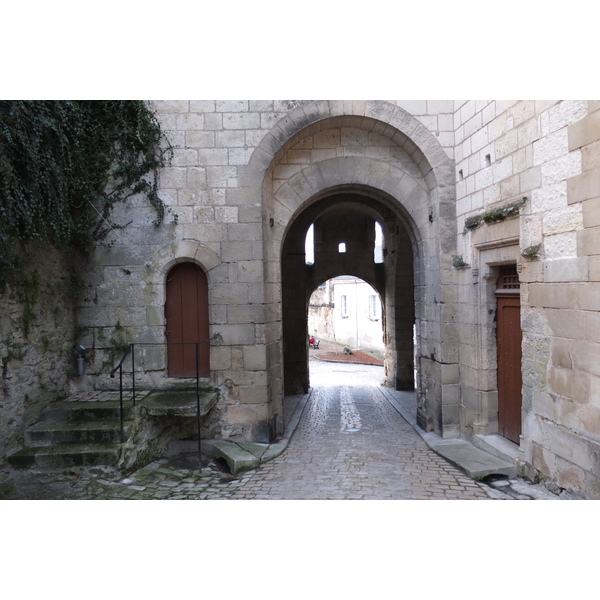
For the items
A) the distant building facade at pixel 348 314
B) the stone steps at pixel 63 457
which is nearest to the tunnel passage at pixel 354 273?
the stone steps at pixel 63 457

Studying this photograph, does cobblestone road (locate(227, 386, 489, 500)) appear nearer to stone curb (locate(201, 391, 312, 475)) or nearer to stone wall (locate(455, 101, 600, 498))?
stone curb (locate(201, 391, 312, 475))

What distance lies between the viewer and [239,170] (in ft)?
20.0

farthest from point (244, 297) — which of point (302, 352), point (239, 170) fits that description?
point (302, 352)

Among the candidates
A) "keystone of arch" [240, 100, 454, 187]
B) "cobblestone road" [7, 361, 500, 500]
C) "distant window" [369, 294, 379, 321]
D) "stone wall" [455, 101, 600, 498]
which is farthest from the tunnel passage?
"distant window" [369, 294, 379, 321]

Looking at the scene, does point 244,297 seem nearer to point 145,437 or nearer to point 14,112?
point 145,437

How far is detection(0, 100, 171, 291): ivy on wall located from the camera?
456cm

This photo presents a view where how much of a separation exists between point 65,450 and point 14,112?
368 cm

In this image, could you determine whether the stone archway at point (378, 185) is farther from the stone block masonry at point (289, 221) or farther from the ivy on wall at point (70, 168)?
the ivy on wall at point (70, 168)

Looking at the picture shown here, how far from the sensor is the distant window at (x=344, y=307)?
1042 inches

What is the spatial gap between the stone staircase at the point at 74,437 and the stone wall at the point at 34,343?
0.15 metres

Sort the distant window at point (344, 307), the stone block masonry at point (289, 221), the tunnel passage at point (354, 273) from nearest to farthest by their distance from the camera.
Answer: the stone block masonry at point (289, 221), the tunnel passage at point (354, 273), the distant window at point (344, 307)

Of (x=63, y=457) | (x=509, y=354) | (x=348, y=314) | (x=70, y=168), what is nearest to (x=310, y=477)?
(x=63, y=457)

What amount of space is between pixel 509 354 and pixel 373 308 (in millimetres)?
18187

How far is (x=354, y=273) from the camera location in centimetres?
1386
